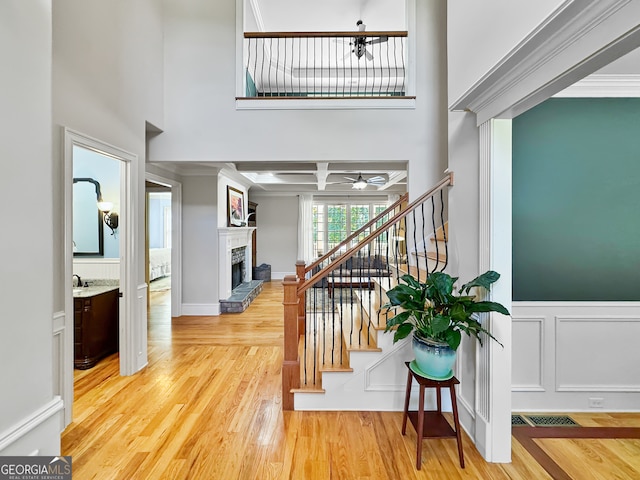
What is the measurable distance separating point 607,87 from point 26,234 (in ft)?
12.6

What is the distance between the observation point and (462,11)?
87.3 inches

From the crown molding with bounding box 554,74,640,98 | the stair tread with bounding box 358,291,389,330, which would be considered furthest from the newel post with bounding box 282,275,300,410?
the crown molding with bounding box 554,74,640,98

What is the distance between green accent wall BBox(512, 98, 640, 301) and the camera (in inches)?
94.8

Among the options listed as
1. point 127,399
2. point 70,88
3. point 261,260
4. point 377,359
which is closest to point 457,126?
point 377,359

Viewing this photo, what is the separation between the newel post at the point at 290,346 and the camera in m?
2.48

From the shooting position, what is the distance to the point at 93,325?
331 centimetres

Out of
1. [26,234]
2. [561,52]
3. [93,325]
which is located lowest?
[93,325]

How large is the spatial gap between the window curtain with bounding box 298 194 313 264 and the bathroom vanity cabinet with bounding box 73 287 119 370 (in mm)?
5622

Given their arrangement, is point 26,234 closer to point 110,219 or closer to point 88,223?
point 110,219

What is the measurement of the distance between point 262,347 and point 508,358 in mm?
2863

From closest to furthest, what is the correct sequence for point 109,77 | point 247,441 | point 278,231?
1. point 247,441
2. point 109,77
3. point 278,231

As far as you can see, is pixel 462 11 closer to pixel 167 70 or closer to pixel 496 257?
pixel 496 257

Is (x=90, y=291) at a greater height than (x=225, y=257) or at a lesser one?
lesser

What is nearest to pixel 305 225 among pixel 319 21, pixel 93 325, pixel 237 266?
pixel 237 266
